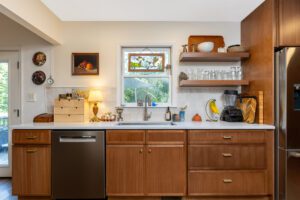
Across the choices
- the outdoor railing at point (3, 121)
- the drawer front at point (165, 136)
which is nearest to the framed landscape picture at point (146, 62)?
the drawer front at point (165, 136)

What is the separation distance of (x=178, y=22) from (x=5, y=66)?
2613 mm

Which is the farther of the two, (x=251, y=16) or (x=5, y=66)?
(x=5, y=66)

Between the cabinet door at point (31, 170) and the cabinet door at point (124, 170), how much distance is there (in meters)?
0.69

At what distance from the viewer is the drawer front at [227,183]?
247 centimetres

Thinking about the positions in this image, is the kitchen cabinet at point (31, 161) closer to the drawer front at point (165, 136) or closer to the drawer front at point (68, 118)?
the drawer front at point (68, 118)

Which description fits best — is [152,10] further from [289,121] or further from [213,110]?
[289,121]

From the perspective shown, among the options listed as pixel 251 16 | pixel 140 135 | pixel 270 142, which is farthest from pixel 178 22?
pixel 270 142

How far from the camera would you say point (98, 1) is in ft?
8.66

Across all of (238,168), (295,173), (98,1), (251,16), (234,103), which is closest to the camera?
(295,173)

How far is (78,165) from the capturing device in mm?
2445

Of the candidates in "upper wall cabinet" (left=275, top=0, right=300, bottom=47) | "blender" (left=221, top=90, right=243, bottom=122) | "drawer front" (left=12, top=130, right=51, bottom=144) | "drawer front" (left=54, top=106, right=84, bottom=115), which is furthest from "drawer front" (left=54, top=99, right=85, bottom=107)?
"upper wall cabinet" (left=275, top=0, right=300, bottom=47)

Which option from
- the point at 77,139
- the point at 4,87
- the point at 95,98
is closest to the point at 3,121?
the point at 4,87

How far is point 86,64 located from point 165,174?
1.86m

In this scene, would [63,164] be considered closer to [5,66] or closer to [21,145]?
[21,145]
